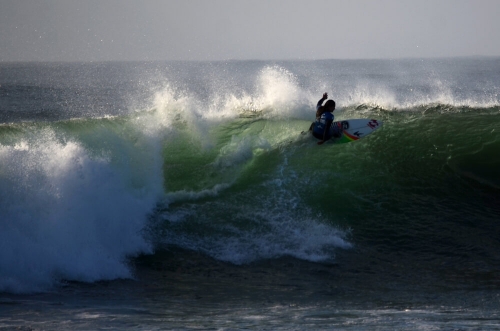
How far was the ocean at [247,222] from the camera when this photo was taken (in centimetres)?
793

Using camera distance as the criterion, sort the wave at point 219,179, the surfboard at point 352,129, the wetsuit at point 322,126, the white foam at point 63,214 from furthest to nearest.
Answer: the surfboard at point 352,129, the wetsuit at point 322,126, the wave at point 219,179, the white foam at point 63,214

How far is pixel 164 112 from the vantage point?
50.6 feet

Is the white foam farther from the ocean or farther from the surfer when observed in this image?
the surfer

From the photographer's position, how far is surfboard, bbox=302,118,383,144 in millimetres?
14703

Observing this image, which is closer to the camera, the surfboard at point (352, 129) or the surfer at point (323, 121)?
the surfer at point (323, 121)

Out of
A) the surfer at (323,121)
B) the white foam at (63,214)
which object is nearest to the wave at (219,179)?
the white foam at (63,214)

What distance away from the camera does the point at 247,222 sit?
37.0ft

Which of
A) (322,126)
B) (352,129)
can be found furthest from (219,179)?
(352,129)

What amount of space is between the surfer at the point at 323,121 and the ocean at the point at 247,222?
0.91 feet

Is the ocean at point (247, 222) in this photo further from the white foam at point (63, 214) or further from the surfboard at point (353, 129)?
the surfboard at point (353, 129)

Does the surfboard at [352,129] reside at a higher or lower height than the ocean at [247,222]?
higher

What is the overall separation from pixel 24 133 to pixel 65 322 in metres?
6.67

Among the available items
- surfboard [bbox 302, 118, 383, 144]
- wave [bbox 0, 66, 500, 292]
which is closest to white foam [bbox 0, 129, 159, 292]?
wave [bbox 0, 66, 500, 292]

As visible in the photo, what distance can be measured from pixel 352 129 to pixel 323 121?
3.01ft
